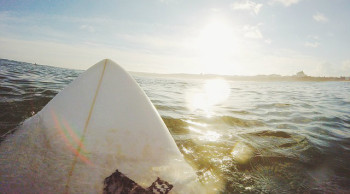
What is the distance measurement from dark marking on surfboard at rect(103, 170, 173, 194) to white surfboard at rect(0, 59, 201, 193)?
0.04 meters

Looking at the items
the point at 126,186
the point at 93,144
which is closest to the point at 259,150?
the point at 126,186

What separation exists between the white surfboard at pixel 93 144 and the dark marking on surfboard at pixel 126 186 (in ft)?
0.12

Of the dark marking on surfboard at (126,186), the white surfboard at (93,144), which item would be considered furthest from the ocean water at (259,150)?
the dark marking on surfboard at (126,186)

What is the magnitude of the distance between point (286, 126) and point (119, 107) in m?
4.19

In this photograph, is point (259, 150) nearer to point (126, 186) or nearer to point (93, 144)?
point (126, 186)

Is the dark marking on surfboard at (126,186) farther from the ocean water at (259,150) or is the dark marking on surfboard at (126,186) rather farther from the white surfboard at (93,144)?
the ocean water at (259,150)

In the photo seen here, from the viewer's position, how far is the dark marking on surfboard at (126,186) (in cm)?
123

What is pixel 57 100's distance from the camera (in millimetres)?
1858

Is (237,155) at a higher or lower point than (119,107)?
lower

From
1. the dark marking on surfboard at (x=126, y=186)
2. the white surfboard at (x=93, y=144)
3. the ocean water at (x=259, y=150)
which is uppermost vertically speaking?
the white surfboard at (x=93, y=144)

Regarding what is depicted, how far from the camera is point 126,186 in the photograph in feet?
4.12

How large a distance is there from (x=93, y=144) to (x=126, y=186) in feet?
1.63

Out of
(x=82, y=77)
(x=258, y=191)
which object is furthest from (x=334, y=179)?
(x=82, y=77)

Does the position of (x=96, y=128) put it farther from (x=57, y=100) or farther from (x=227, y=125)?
(x=227, y=125)
